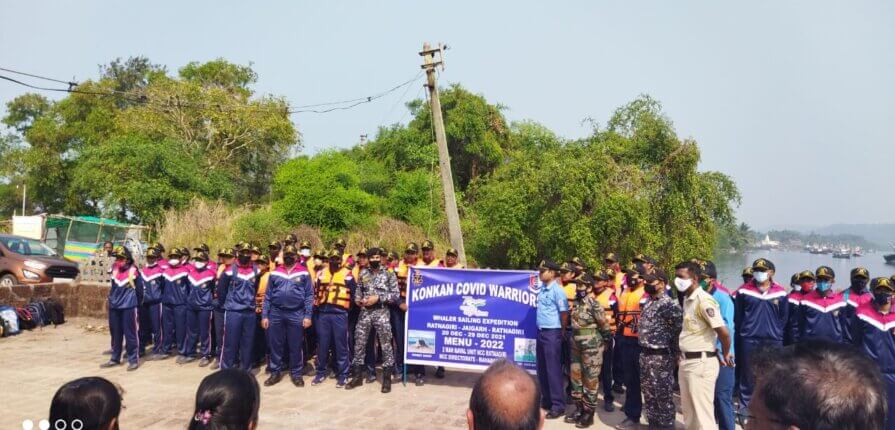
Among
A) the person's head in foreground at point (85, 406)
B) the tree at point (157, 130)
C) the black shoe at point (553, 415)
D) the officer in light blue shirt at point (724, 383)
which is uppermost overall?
the tree at point (157, 130)

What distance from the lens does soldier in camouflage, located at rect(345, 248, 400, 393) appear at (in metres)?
7.67

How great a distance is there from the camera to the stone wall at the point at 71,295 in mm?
12586

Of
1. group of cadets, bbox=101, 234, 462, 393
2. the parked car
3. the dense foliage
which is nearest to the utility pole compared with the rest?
the dense foliage

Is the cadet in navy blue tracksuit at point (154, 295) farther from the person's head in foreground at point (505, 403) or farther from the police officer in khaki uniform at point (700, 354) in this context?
the person's head in foreground at point (505, 403)

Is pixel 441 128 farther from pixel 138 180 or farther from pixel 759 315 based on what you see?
pixel 138 180

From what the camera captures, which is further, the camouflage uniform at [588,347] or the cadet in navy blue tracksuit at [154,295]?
the cadet in navy blue tracksuit at [154,295]

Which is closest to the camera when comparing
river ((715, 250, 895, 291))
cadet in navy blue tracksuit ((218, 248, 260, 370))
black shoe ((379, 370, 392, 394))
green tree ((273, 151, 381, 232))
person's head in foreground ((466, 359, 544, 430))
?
person's head in foreground ((466, 359, 544, 430))

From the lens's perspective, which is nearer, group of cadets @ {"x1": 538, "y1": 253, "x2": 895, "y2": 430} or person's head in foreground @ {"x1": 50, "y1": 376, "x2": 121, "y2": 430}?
person's head in foreground @ {"x1": 50, "y1": 376, "x2": 121, "y2": 430}

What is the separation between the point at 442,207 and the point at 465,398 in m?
13.9

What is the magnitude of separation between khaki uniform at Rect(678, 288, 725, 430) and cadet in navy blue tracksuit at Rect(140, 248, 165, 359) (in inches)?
310

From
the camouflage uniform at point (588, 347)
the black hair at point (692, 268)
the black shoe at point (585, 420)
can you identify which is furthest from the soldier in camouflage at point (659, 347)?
the black shoe at point (585, 420)

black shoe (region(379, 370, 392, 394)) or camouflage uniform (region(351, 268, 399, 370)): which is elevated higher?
camouflage uniform (region(351, 268, 399, 370))

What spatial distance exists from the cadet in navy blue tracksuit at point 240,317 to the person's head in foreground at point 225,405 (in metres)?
6.21

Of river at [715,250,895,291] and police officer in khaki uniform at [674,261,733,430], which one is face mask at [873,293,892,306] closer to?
river at [715,250,895,291]
